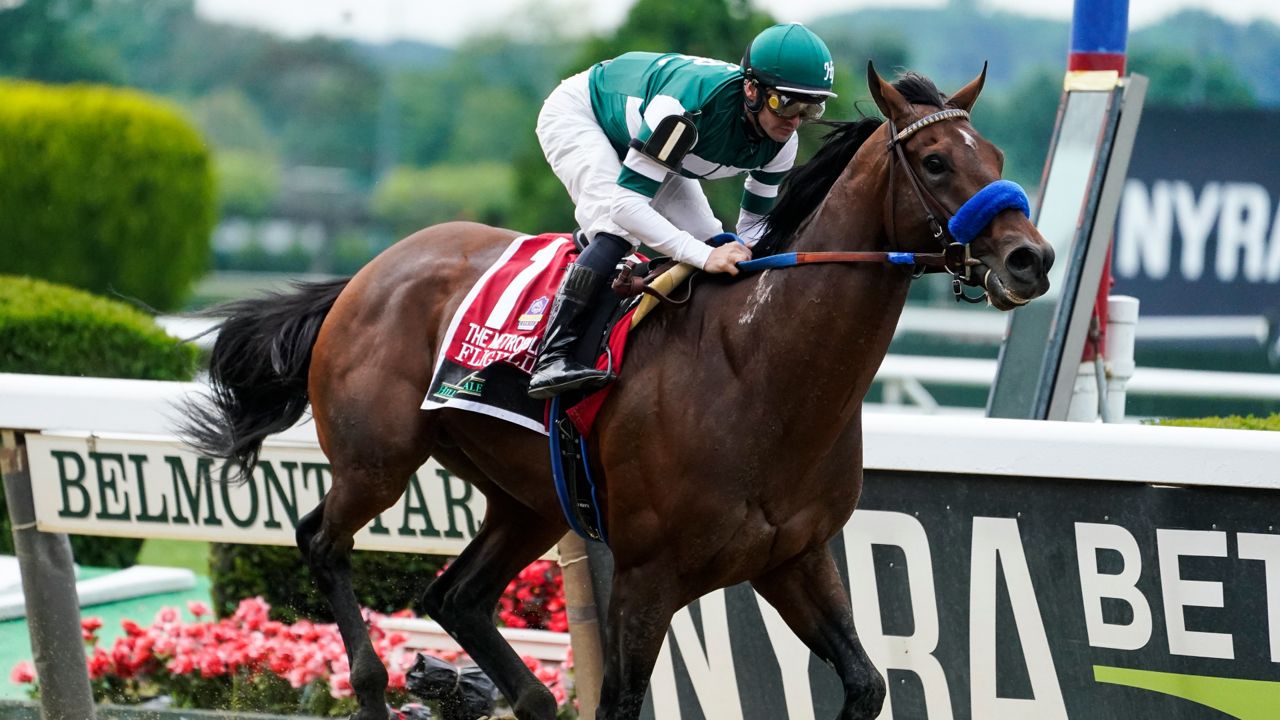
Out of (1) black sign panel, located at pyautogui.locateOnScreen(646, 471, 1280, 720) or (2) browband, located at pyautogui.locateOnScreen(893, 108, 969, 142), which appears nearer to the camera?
(2) browband, located at pyautogui.locateOnScreen(893, 108, 969, 142)

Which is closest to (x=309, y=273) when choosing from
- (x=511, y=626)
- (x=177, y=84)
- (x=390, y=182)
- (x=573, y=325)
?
(x=390, y=182)

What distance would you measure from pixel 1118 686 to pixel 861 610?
0.66 meters

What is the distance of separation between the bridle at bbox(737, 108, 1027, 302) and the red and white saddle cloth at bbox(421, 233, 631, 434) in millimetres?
735

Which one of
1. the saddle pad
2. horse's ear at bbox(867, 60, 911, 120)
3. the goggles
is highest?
horse's ear at bbox(867, 60, 911, 120)

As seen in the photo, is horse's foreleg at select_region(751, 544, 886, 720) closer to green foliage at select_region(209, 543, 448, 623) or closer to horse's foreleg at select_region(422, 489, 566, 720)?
horse's foreleg at select_region(422, 489, 566, 720)

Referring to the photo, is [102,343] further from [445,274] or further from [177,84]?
[177,84]

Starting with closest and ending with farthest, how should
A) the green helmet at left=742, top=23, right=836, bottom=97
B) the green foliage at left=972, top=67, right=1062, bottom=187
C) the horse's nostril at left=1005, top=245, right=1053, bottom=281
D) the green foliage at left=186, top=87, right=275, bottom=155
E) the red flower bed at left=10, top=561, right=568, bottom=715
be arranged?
the horse's nostril at left=1005, top=245, right=1053, bottom=281
the green helmet at left=742, top=23, right=836, bottom=97
the red flower bed at left=10, top=561, right=568, bottom=715
the green foliage at left=972, top=67, right=1062, bottom=187
the green foliage at left=186, top=87, right=275, bottom=155

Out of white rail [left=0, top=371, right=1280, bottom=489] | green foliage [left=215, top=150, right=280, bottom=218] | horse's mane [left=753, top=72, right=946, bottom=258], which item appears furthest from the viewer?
green foliage [left=215, top=150, right=280, bottom=218]

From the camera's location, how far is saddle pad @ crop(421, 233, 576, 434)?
12.4 feet

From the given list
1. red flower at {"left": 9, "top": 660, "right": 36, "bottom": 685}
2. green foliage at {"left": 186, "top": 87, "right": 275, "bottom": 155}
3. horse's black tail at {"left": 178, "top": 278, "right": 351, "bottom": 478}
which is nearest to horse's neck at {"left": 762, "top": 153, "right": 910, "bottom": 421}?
horse's black tail at {"left": 178, "top": 278, "right": 351, "bottom": 478}

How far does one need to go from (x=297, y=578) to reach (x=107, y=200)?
1197cm

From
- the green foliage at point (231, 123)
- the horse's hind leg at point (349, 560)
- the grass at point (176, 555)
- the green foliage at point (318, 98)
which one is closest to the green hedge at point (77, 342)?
the grass at point (176, 555)

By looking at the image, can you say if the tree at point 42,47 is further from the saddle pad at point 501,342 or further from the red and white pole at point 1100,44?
the saddle pad at point 501,342

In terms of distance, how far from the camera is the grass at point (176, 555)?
27.5ft
